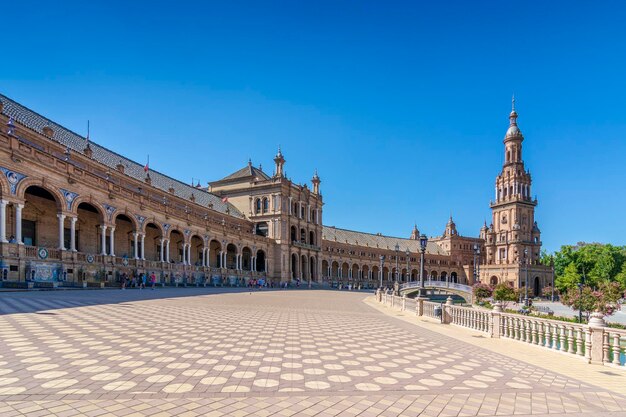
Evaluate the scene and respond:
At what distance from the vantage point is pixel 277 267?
208 feet

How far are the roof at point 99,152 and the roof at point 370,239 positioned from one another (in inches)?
1414

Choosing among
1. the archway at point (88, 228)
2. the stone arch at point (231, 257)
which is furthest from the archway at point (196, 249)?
the archway at point (88, 228)

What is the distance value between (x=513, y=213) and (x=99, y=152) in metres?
93.9

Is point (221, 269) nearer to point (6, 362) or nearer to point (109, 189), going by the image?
point (109, 189)

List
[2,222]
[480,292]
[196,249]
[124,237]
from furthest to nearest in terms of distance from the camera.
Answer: [480,292], [196,249], [124,237], [2,222]

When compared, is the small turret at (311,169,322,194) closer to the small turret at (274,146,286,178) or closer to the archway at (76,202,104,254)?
the small turret at (274,146,286,178)

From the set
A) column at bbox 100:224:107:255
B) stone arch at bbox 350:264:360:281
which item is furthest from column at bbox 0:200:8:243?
stone arch at bbox 350:264:360:281

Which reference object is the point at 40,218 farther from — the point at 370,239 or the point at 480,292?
the point at 370,239

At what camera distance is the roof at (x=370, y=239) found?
98006 mm

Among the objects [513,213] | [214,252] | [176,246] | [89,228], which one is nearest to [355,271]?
[513,213]

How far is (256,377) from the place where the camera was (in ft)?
19.5

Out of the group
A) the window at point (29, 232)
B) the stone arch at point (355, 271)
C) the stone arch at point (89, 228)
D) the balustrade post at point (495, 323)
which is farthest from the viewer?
the stone arch at point (355, 271)

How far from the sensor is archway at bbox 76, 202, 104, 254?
30302 millimetres

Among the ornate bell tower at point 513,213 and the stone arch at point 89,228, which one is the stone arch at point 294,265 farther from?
the ornate bell tower at point 513,213
